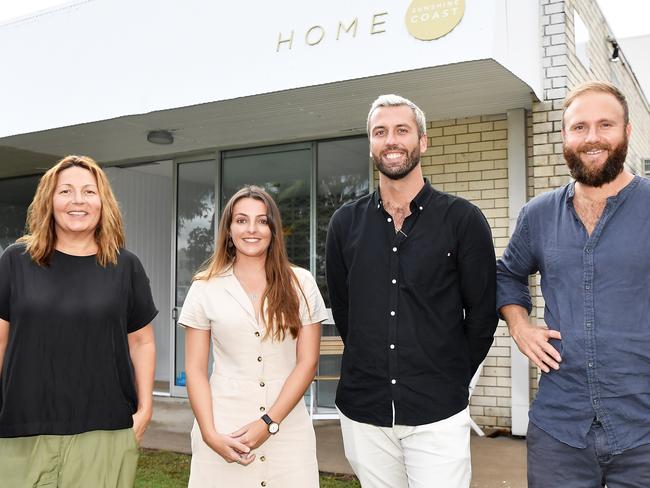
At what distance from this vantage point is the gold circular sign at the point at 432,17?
4672mm

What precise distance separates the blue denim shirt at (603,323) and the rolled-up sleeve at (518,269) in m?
0.15

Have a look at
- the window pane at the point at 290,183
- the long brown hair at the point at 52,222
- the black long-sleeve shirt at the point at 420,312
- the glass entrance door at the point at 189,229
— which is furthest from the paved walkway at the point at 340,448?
the long brown hair at the point at 52,222

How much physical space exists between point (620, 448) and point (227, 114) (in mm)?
5030

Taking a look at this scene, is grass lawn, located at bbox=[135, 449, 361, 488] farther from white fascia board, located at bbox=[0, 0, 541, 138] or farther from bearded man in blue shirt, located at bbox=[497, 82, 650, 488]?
white fascia board, located at bbox=[0, 0, 541, 138]

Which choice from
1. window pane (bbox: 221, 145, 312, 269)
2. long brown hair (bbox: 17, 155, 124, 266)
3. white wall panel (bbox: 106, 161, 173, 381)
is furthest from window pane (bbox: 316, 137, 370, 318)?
long brown hair (bbox: 17, 155, 124, 266)

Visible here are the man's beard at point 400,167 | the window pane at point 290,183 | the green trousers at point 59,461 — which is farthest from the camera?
the window pane at point 290,183

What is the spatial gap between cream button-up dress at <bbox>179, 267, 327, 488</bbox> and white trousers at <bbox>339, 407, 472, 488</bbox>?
0.75 ft

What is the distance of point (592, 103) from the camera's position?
7.14 feet

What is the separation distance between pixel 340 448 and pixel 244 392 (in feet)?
11.1

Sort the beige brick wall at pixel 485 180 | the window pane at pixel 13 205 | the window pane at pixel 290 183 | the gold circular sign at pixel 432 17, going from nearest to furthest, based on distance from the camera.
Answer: the gold circular sign at pixel 432 17, the beige brick wall at pixel 485 180, the window pane at pixel 290 183, the window pane at pixel 13 205

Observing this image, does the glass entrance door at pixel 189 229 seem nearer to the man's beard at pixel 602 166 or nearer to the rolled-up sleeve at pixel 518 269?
the rolled-up sleeve at pixel 518 269

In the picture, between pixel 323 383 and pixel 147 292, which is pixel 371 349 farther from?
pixel 323 383

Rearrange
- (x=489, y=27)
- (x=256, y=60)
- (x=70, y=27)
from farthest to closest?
(x=70, y=27) < (x=256, y=60) < (x=489, y=27)

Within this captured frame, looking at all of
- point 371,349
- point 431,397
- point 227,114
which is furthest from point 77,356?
point 227,114
